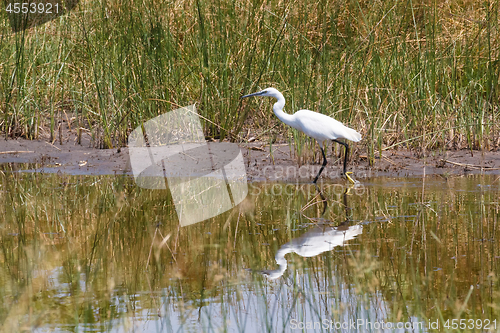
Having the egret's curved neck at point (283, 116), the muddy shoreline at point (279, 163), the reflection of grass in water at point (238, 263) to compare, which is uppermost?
the egret's curved neck at point (283, 116)

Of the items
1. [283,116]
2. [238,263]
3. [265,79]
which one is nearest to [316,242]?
[238,263]

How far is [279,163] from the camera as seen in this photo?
649 cm

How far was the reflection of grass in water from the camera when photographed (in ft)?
8.43

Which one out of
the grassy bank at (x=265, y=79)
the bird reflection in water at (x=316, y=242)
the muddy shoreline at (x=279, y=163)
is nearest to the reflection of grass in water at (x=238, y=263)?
the bird reflection in water at (x=316, y=242)

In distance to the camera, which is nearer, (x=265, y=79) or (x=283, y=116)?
(x=283, y=116)

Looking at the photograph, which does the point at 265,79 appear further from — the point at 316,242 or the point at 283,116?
the point at 316,242

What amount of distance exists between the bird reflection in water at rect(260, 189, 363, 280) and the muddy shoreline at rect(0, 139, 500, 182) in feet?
6.71

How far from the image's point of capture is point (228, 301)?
2.69 meters

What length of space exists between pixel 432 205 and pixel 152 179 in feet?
9.04

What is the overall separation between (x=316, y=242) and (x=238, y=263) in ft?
2.01

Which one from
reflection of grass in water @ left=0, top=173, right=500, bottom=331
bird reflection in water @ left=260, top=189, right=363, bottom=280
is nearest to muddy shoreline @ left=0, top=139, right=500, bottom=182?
reflection of grass in water @ left=0, top=173, right=500, bottom=331

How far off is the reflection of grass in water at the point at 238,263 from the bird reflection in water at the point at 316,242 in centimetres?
5

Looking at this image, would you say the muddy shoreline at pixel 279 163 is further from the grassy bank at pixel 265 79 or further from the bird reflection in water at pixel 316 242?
the bird reflection in water at pixel 316 242

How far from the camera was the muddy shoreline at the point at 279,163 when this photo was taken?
6160 mm
